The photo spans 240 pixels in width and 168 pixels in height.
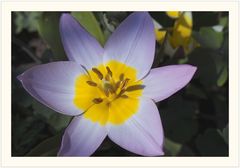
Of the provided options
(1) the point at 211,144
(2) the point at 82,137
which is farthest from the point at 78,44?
(1) the point at 211,144

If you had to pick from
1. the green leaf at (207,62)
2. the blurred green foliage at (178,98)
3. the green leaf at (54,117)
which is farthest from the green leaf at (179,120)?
the green leaf at (54,117)

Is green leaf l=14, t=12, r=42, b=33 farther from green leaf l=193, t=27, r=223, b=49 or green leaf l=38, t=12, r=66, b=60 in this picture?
green leaf l=193, t=27, r=223, b=49

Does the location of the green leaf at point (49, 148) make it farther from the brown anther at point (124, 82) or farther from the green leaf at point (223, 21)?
the green leaf at point (223, 21)

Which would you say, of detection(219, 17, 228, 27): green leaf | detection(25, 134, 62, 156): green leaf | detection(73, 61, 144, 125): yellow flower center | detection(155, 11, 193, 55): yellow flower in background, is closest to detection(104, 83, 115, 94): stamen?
detection(73, 61, 144, 125): yellow flower center

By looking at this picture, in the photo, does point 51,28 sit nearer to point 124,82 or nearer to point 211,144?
point 124,82

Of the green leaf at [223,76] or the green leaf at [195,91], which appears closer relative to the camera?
the green leaf at [223,76]

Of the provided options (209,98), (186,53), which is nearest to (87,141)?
(186,53)

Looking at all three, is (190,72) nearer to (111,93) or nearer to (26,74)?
(111,93)
